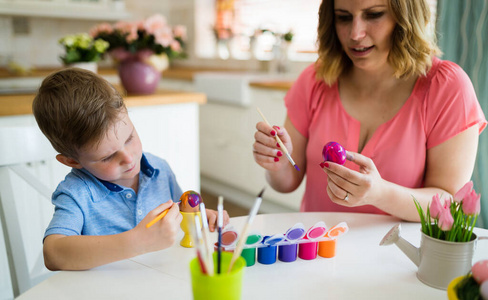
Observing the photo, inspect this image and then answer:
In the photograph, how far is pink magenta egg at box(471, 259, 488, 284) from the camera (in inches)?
21.0

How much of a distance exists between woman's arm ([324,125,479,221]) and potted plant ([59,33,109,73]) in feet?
5.27

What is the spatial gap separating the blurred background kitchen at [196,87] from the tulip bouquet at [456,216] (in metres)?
0.92

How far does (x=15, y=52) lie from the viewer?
3.94 meters

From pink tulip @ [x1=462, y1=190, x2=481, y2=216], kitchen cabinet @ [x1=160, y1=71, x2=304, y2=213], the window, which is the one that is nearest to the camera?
pink tulip @ [x1=462, y1=190, x2=481, y2=216]

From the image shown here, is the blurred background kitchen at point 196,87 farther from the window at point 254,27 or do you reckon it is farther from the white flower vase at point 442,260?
the white flower vase at point 442,260

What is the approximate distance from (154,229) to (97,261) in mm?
125

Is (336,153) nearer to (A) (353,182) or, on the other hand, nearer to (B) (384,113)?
(A) (353,182)

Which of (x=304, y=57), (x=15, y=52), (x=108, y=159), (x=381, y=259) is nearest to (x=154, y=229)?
(x=108, y=159)

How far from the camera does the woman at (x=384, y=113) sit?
1129 mm

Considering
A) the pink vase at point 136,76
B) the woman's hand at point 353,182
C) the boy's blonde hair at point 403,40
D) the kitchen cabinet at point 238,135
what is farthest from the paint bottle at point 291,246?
the kitchen cabinet at point 238,135

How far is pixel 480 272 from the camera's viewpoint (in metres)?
Answer: 0.54

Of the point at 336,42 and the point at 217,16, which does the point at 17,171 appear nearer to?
the point at 336,42

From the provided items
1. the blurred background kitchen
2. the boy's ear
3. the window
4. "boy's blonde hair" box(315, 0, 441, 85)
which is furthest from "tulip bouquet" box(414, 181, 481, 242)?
the window

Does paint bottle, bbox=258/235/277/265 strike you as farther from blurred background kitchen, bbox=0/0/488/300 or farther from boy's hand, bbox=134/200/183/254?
blurred background kitchen, bbox=0/0/488/300
